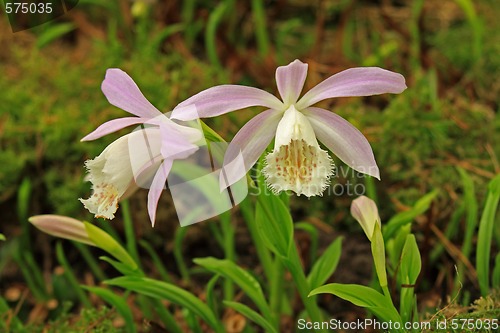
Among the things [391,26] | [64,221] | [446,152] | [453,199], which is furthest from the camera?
[391,26]

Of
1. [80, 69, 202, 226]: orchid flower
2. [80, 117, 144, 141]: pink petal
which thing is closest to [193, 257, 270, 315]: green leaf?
[80, 69, 202, 226]: orchid flower

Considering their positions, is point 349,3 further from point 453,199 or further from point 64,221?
point 64,221

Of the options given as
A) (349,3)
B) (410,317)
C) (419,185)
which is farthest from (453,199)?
(349,3)

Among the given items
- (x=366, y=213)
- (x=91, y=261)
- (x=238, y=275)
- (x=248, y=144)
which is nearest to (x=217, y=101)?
(x=248, y=144)

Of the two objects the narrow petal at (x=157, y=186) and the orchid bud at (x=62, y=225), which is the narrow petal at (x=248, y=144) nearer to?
the narrow petal at (x=157, y=186)

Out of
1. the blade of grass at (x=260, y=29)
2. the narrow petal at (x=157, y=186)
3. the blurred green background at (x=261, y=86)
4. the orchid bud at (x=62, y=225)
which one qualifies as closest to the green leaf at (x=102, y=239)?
the orchid bud at (x=62, y=225)

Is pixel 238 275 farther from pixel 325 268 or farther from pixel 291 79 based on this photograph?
pixel 291 79
